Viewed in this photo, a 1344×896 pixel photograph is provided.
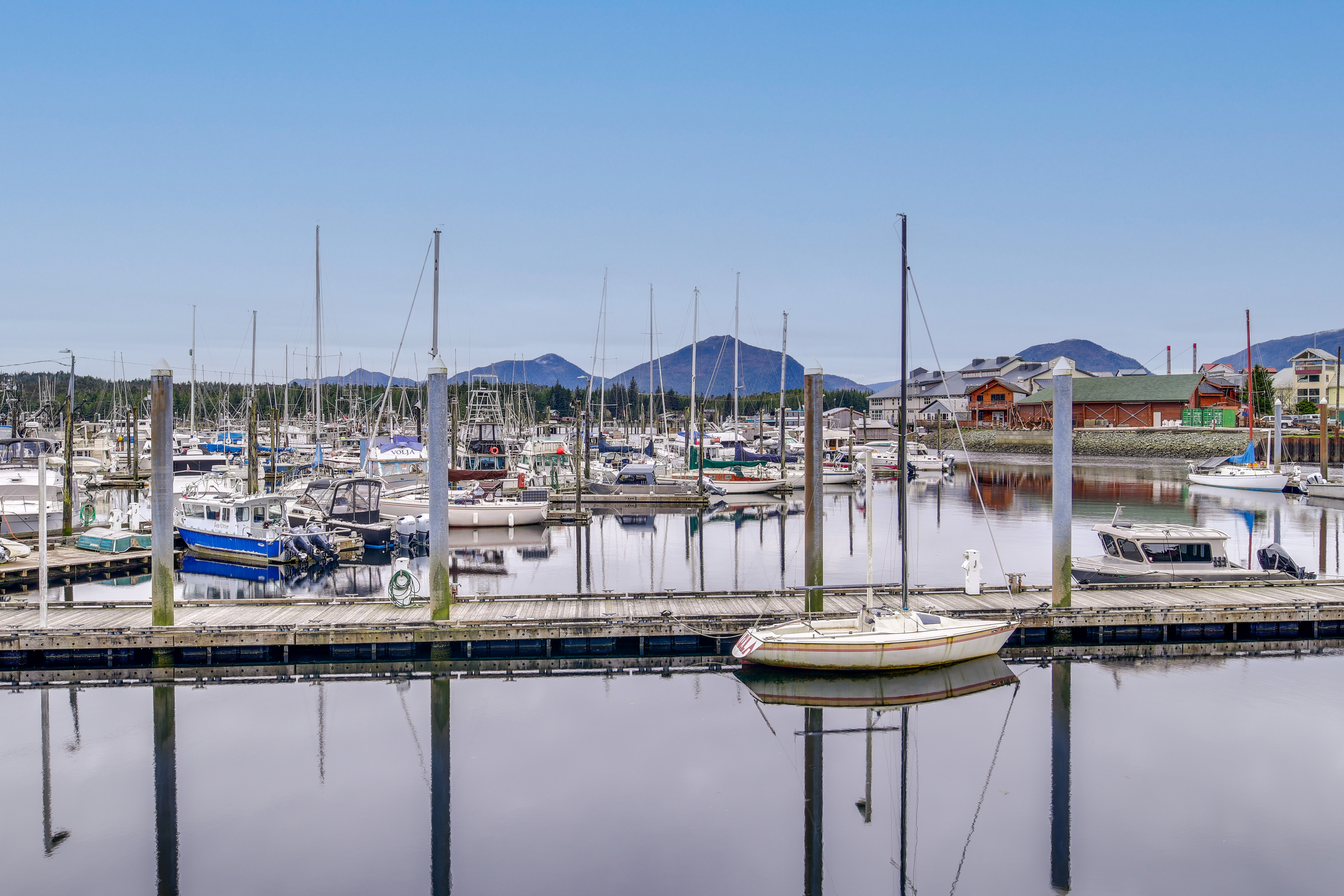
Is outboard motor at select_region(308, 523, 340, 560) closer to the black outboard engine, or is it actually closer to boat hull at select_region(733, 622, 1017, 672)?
boat hull at select_region(733, 622, 1017, 672)

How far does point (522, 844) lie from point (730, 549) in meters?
25.7

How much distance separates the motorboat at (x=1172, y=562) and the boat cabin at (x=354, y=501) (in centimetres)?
2952

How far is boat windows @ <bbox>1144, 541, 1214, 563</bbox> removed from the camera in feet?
79.3

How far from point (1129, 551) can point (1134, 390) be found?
299 ft

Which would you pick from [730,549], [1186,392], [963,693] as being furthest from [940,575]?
[1186,392]

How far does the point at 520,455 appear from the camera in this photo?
7138 cm

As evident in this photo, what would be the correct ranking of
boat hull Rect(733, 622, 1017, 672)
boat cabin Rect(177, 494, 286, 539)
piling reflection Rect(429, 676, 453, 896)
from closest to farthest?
piling reflection Rect(429, 676, 453, 896), boat hull Rect(733, 622, 1017, 672), boat cabin Rect(177, 494, 286, 539)

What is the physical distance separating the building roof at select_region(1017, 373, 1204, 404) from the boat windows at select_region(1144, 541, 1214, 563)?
8545 cm

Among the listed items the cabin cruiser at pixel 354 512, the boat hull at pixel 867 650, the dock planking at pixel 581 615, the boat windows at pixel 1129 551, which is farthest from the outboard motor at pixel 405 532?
the boat windows at pixel 1129 551

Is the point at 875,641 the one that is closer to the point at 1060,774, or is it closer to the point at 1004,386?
the point at 1060,774

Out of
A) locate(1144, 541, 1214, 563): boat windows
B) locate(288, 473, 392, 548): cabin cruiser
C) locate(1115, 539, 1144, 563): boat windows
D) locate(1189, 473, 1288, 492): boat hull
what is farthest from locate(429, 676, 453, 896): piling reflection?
locate(1189, 473, 1288, 492): boat hull

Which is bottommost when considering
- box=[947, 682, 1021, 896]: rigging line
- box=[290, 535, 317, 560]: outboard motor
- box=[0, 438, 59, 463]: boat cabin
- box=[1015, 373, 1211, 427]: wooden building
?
box=[947, 682, 1021, 896]: rigging line

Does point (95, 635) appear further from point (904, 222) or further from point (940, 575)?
point (940, 575)

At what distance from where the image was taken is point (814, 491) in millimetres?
19062
